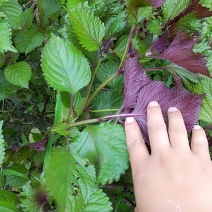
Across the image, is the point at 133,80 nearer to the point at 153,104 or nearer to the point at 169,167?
the point at 153,104

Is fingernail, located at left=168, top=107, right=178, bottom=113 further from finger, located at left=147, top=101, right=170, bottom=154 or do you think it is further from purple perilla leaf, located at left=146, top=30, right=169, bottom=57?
purple perilla leaf, located at left=146, top=30, right=169, bottom=57

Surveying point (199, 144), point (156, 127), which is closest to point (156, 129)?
point (156, 127)

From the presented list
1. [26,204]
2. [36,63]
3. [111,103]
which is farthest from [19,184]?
[36,63]

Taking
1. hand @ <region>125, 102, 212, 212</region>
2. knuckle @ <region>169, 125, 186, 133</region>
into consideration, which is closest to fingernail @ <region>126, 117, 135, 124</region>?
hand @ <region>125, 102, 212, 212</region>

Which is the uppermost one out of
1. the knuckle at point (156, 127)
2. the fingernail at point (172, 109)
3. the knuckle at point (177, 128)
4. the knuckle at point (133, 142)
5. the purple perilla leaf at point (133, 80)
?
the purple perilla leaf at point (133, 80)

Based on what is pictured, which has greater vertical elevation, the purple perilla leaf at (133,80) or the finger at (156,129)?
the purple perilla leaf at (133,80)

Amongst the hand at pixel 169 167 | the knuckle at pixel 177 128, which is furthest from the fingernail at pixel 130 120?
the knuckle at pixel 177 128

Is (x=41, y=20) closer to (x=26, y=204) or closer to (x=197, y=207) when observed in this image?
(x=26, y=204)

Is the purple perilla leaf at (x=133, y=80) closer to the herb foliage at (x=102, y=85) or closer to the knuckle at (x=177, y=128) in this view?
the herb foliage at (x=102, y=85)
